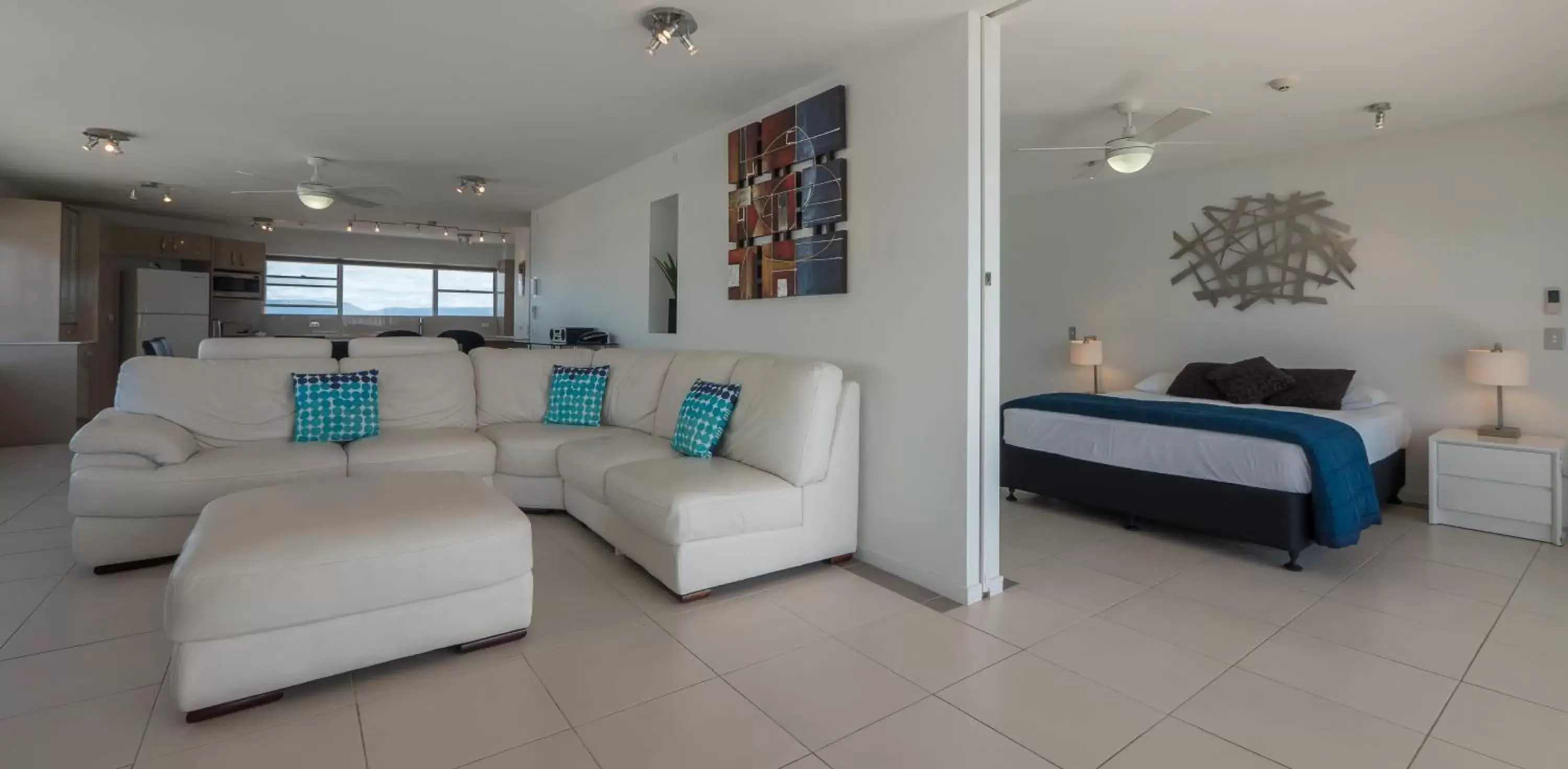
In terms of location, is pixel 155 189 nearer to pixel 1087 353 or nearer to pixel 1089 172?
pixel 1089 172

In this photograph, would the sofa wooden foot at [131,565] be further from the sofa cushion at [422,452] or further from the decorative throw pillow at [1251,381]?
the decorative throw pillow at [1251,381]

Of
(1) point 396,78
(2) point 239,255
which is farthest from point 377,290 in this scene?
(1) point 396,78

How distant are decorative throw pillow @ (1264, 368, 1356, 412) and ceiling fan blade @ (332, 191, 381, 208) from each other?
635 centimetres

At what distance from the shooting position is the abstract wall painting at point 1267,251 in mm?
4672

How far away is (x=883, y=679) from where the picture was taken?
82.7 inches

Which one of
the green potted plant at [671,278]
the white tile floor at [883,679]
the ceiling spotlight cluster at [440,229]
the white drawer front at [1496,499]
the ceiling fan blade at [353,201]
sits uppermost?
the ceiling spotlight cluster at [440,229]

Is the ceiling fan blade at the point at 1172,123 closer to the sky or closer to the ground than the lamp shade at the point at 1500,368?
closer to the sky

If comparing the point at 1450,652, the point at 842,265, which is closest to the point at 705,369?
the point at 842,265

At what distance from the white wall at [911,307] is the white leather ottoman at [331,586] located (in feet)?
5.17

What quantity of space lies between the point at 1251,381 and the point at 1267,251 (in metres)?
1.07

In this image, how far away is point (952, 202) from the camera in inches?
108

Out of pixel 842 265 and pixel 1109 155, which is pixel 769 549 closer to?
pixel 842 265

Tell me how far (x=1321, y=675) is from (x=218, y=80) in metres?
5.45

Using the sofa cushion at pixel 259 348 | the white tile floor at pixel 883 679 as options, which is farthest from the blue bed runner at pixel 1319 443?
the sofa cushion at pixel 259 348
